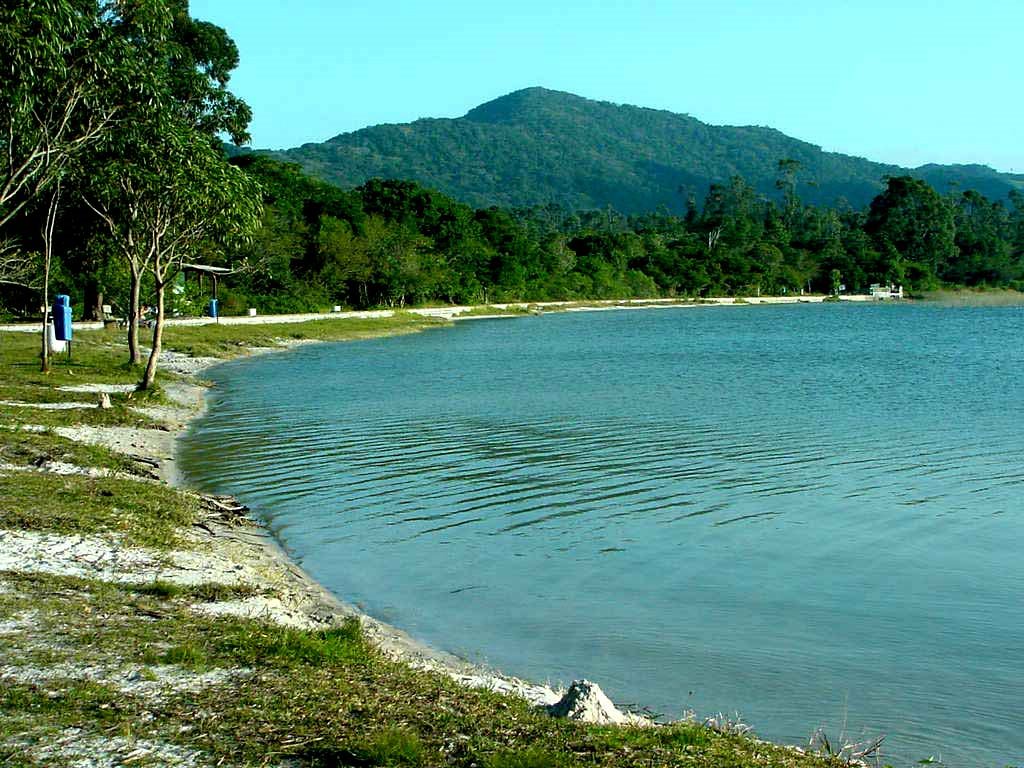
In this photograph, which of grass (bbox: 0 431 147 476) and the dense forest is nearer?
grass (bbox: 0 431 147 476)

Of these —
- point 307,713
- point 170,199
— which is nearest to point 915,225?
point 170,199

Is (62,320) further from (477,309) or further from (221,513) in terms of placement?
(477,309)

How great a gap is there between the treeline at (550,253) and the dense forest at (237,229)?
0.82 feet

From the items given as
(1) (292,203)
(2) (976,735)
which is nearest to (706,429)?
(2) (976,735)

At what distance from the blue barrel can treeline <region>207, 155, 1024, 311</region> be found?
22.3 feet

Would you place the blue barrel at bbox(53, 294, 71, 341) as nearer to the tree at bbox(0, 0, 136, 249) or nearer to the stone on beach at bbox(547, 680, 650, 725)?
the tree at bbox(0, 0, 136, 249)

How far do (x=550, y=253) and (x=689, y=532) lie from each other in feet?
381

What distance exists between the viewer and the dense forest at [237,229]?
2067 cm

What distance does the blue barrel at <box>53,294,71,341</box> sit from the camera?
30859mm

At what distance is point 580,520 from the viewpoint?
15.8 metres

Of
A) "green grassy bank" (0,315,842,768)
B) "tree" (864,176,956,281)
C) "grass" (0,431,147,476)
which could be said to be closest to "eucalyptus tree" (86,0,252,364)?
"grass" (0,431,147,476)

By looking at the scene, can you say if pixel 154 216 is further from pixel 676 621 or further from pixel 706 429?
pixel 676 621

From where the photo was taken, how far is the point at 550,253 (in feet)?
426

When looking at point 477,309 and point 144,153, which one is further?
point 477,309
